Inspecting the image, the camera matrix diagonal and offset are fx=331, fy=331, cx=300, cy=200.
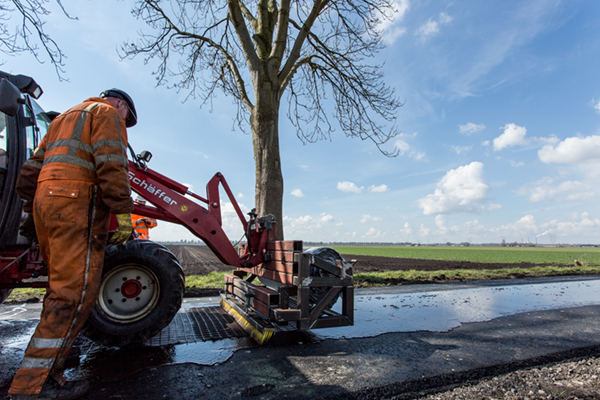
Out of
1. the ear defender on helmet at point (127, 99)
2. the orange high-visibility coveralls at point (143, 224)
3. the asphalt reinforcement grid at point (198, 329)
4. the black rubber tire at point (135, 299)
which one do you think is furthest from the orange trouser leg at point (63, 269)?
the orange high-visibility coveralls at point (143, 224)

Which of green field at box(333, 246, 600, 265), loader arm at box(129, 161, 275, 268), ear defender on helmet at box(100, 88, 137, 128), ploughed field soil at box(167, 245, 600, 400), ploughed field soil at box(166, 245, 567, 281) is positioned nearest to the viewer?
ploughed field soil at box(167, 245, 600, 400)

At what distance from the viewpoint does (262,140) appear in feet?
26.0

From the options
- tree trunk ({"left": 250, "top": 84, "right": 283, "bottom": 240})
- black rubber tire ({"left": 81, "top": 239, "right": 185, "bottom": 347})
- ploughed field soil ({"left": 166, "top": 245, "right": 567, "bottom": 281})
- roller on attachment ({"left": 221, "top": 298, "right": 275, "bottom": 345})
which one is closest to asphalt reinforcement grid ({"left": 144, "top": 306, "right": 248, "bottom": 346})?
roller on attachment ({"left": 221, "top": 298, "right": 275, "bottom": 345})

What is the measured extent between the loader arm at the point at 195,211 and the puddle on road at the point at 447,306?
1.47m

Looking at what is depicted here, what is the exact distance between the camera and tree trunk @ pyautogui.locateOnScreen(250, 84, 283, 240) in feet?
24.9

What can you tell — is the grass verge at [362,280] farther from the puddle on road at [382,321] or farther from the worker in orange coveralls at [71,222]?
the worker in orange coveralls at [71,222]

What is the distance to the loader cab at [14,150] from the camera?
3.21m

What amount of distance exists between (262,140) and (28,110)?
15.7 ft

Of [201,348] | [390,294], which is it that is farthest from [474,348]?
[390,294]

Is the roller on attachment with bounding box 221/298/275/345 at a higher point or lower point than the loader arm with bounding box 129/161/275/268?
lower

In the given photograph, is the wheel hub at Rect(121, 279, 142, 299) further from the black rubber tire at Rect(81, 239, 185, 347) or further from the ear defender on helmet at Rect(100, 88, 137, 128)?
the ear defender on helmet at Rect(100, 88, 137, 128)

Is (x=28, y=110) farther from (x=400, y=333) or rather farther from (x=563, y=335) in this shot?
(x=563, y=335)

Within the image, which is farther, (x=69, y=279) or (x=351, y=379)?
(x=351, y=379)

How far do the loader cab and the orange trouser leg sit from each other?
1189 mm
